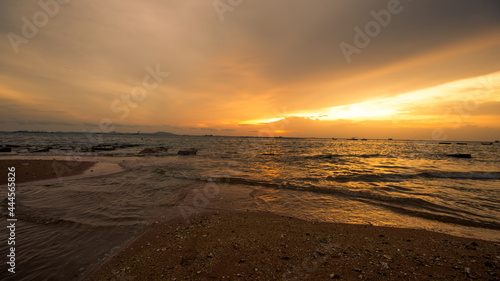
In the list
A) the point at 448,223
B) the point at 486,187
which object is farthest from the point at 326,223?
the point at 486,187

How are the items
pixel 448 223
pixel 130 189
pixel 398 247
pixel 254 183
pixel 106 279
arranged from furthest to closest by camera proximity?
pixel 254 183 < pixel 130 189 < pixel 448 223 < pixel 398 247 < pixel 106 279

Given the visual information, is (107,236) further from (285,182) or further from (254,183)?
(285,182)

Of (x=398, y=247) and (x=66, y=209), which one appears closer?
(x=398, y=247)

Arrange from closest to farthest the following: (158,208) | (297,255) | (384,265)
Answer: (384,265) < (297,255) < (158,208)

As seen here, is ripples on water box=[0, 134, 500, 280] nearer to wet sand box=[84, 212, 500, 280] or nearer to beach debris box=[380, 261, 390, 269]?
wet sand box=[84, 212, 500, 280]

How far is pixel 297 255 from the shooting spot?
182 inches

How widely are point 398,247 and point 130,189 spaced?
12806mm

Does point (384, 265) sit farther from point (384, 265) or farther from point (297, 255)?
point (297, 255)

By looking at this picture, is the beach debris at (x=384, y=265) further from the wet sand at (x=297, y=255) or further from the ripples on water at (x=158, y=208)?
the ripples on water at (x=158, y=208)

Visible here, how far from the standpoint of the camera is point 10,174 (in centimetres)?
1262

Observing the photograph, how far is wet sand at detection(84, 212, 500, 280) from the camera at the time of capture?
3951 millimetres

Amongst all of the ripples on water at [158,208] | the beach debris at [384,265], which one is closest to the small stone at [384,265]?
the beach debris at [384,265]

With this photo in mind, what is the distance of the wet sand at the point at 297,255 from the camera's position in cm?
395

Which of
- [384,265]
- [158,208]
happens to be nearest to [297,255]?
[384,265]
